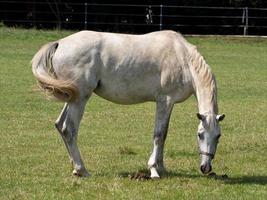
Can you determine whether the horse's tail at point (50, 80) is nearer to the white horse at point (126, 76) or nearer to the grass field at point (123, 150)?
the white horse at point (126, 76)

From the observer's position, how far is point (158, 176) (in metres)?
8.28

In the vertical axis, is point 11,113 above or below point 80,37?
below

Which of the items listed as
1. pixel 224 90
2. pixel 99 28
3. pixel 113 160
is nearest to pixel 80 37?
pixel 113 160

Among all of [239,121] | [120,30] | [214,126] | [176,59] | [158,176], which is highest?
[176,59]

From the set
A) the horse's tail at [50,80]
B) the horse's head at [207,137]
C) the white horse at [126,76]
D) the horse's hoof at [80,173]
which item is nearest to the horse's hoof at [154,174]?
the white horse at [126,76]

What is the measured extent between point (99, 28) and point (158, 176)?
29.3m

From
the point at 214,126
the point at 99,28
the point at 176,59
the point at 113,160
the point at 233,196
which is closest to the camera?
the point at 233,196

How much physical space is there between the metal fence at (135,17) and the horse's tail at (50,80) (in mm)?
27817

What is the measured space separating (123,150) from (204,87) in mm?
2180

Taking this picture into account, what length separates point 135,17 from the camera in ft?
125

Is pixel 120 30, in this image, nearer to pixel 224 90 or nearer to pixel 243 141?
pixel 224 90

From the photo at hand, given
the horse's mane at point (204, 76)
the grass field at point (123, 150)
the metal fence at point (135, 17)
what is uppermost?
the horse's mane at point (204, 76)

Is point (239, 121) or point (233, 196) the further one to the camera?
point (239, 121)

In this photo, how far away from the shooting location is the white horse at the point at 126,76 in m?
8.23
